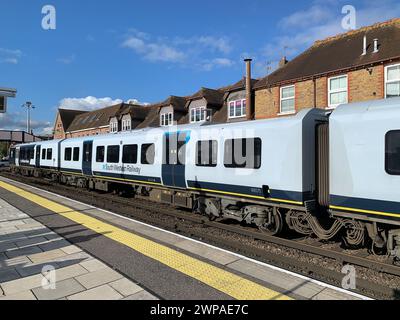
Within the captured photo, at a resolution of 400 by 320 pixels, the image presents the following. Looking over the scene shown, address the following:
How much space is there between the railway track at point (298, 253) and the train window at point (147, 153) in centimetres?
246

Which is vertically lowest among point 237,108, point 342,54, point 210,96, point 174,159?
point 174,159

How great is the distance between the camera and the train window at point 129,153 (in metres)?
14.2

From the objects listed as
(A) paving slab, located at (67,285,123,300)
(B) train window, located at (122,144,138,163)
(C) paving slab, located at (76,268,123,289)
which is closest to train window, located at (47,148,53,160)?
(B) train window, located at (122,144,138,163)

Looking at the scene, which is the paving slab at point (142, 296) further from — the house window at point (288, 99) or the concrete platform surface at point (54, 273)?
the house window at point (288, 99)

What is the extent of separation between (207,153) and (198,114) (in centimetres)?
2233

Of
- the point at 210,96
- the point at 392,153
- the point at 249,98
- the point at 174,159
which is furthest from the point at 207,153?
the point at 210,96

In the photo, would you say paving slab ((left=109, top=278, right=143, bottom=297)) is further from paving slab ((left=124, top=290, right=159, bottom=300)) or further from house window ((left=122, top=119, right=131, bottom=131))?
house window ((left=122, top=119, right=131, bottom=131))

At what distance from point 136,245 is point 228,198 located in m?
3.30

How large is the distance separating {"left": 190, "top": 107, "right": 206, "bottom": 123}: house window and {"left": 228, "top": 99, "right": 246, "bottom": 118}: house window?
3602 millimetres

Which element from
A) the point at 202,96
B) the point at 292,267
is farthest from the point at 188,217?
the point at 202,96

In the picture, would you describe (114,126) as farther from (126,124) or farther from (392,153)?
(392,153)

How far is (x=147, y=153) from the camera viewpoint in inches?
527

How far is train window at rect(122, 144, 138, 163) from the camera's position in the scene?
1422cm
